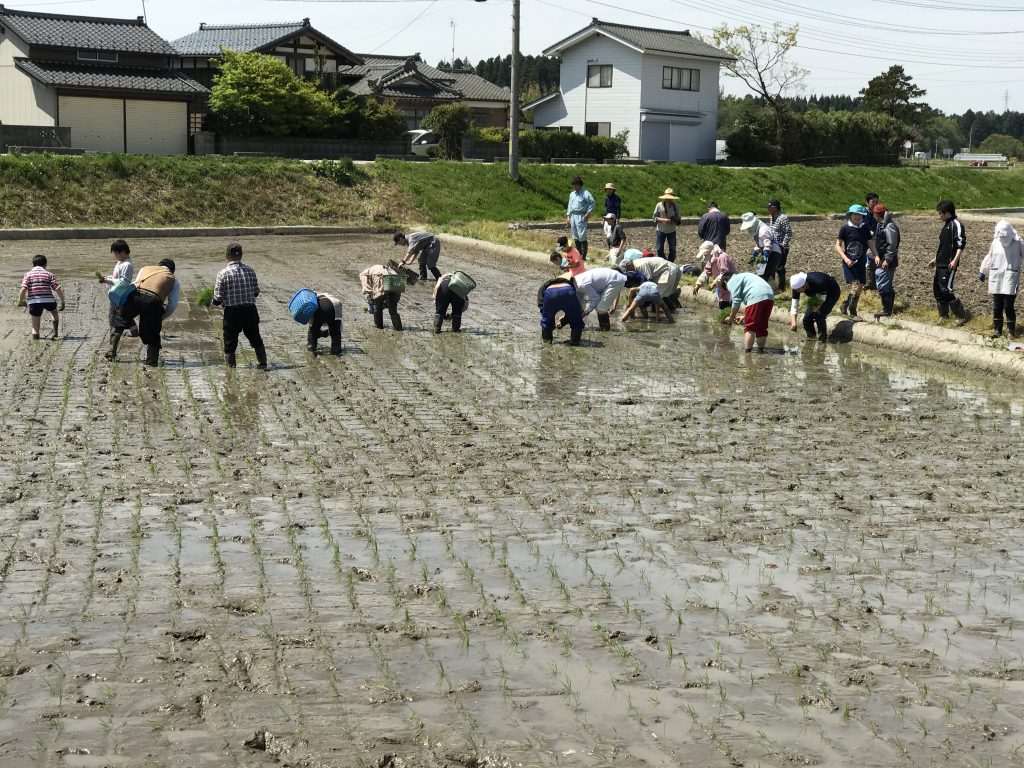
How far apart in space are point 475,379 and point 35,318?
17.8 ft

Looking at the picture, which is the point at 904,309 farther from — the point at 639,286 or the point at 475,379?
the point at 475,379

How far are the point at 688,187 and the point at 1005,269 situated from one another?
29501 mm

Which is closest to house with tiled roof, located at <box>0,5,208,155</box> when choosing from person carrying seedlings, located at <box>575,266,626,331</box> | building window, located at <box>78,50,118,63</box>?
building window, located at <box>78,50,118,63</box>

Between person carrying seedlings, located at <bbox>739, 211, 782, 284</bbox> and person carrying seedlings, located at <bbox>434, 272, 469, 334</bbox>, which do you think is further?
person carrying seedlings, located at <bbox>739, 211, 782, 284</bbox>

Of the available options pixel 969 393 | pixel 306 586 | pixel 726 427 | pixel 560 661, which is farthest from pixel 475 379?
pixel 560 661

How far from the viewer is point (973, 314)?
1555cm

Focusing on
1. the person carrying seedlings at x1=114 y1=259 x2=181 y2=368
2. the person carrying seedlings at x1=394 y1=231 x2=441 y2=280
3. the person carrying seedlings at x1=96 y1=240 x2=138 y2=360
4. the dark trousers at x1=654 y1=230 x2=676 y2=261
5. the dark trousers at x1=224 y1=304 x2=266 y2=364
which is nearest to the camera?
the dark trousers at x1=224 y1=304 x2=266 y2=364

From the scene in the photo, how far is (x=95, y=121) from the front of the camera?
3956cm

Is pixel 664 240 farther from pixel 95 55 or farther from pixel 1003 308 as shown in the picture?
pixel 95 55

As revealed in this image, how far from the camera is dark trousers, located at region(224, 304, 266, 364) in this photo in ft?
40.0

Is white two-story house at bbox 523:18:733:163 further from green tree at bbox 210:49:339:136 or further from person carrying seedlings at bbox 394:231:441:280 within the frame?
person carrying seedlings at bbox 394:231:441:280

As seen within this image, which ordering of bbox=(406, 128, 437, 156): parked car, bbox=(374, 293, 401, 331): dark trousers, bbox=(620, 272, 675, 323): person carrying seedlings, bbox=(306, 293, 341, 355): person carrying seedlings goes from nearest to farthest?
bbox=(306, 293, 341, 355): person carrying seedlings < bbox=(374, 293, 401, 331): dark trousers < bbox=(620, 272, 675, 323): person carrying seedlings < bbox=(406, 128, 437, 156): parked car

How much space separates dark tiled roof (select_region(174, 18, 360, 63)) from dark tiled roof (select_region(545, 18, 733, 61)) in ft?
40.2

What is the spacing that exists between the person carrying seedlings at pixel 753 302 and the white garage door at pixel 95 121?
30938mm
